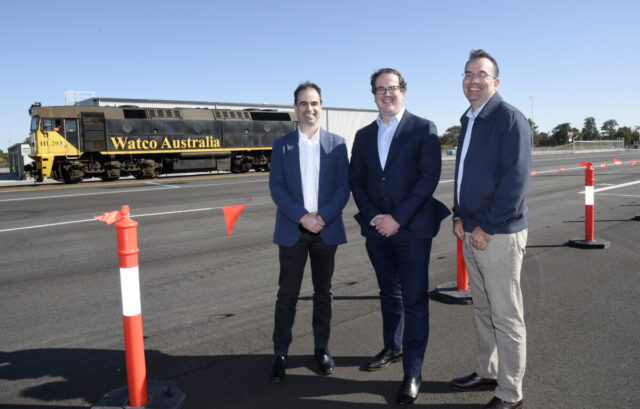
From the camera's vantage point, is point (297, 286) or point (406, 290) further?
point (297, 286)

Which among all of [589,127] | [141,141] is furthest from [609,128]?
[141,141]

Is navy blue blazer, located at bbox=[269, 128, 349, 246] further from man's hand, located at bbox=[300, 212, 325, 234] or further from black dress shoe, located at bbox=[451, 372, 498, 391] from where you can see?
black dress shoe, located at bbox=[451, 372, 498, 391]

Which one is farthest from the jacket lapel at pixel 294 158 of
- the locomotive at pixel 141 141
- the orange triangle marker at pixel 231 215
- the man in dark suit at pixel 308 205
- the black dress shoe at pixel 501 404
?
the locomotive at pixel 141 141

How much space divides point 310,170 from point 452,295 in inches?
93.6

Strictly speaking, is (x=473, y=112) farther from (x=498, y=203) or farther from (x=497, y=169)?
(x=498, y=203)

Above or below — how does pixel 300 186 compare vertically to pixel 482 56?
below

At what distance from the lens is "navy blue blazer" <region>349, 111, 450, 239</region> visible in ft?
10.5

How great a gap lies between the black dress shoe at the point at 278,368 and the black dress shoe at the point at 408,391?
2.80 feet

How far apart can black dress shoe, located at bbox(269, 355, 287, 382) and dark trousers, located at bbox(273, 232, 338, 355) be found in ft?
0.16

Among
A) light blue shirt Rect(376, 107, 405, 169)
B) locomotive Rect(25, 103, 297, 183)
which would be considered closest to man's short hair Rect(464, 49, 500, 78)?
light blue shirt Rect(376, 107, 405, 169)

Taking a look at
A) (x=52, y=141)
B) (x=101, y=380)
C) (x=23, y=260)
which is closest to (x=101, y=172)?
(x=52, y=141)

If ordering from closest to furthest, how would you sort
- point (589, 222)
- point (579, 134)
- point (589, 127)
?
point (589, 222), point (579, 134), point (589, 127)

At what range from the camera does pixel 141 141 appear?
2320 cm

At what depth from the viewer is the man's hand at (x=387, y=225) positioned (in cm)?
317
